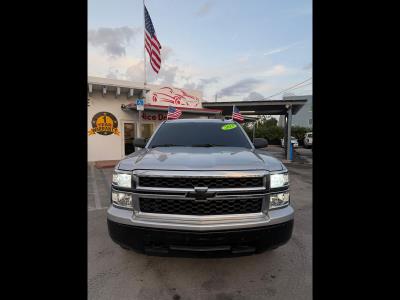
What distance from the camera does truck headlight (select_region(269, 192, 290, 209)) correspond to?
7.20ft

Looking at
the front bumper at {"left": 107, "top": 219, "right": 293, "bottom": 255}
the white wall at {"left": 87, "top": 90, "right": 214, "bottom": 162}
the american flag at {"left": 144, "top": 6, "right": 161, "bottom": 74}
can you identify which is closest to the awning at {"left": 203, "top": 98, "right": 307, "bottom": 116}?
the american flag at {"left": 144, "top": 6, "right": 161, "bottom": 74}

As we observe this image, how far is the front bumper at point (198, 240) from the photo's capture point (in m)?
1.93

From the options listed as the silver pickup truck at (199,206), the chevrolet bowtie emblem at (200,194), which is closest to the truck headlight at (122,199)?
the silver pickup truck at (199,206)

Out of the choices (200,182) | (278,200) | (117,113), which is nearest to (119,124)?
(117,113)

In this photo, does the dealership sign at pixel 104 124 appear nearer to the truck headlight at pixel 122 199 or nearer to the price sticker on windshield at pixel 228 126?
the price sticker on windshield at pixel 228 126

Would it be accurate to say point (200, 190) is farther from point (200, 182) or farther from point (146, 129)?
point (146, 129)

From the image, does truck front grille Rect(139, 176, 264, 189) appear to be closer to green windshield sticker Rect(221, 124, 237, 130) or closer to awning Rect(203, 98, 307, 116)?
green windshield sticker Rect(221, 124, 237, 130)

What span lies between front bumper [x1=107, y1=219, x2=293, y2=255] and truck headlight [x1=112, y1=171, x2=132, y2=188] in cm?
39

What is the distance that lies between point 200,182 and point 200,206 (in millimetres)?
233

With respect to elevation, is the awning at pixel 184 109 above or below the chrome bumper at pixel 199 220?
above

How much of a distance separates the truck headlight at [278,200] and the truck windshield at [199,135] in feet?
3.74
